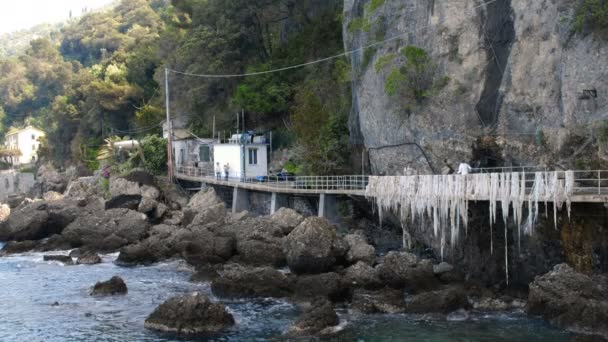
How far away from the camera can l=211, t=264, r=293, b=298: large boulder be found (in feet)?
91.1

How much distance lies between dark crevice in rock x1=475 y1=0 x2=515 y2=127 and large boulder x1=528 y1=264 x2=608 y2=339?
9235 millimetres

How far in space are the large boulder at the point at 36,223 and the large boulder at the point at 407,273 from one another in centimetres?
2753

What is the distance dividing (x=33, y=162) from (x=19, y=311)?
258 feet

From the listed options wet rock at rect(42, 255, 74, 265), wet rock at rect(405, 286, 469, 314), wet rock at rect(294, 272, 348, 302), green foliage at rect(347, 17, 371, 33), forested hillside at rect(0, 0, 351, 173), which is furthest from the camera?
forested hillside at rect(0, 0, 351, 173)

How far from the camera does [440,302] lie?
24.6 meters

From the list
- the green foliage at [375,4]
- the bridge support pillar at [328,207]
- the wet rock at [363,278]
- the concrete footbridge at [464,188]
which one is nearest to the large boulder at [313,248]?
the wet rock at [363,278]

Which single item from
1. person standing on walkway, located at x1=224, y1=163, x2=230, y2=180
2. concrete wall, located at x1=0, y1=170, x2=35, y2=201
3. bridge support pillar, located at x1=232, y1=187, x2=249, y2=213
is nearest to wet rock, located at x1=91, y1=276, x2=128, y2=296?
bridge support pillar, located at x1=232, y1=187, x2=249, y2=213

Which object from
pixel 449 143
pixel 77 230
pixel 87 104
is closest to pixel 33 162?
pixel 87 104

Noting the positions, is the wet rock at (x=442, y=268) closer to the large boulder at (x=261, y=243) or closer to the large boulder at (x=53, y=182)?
the large boulder at (x=261, y=243)

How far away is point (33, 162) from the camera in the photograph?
101m

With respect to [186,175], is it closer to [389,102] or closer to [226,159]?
[226,159]

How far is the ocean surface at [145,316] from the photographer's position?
73.4 feet

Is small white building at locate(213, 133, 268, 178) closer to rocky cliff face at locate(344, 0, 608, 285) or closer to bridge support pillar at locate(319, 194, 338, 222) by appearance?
bridge support pillar at locate(319, 194, 338, 222)

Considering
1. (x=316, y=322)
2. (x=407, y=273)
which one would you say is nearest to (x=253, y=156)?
(x=407, y=273)
